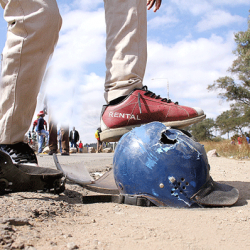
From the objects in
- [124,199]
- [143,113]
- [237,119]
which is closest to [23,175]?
[124,199]

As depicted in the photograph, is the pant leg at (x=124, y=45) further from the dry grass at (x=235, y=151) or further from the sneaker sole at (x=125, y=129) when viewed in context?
the dry grass at (x=235, y=151)

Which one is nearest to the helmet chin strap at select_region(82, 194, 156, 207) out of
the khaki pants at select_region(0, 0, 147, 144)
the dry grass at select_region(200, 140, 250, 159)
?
the khaki pants at select_region(0, 0, 147, 144)

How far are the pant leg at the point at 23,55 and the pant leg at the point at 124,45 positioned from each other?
59 cm

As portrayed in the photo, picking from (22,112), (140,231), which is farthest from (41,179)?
(140,231)

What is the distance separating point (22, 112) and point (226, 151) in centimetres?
892

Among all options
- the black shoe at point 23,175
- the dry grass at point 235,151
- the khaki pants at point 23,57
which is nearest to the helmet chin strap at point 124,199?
the black shoe at point 23,175

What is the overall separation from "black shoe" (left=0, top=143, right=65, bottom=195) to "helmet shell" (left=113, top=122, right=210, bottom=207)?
1.77 ft

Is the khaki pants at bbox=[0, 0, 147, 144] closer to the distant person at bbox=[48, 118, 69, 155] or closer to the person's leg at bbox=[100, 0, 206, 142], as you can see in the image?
the person's leg at bbox=[100, 0, 206, 142]

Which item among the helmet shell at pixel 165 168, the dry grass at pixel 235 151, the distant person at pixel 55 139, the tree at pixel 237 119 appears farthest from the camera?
the tree at pixel 237 119

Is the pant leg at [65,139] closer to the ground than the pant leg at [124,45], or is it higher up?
closer to the ground

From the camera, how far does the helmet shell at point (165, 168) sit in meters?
1.92

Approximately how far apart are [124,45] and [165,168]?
120cm

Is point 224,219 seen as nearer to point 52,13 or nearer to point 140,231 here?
point 140,231

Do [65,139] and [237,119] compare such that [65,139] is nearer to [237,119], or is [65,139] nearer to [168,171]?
[168,171]
